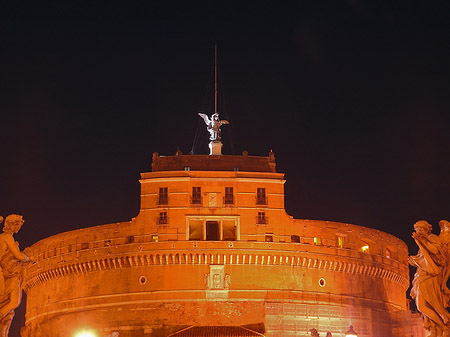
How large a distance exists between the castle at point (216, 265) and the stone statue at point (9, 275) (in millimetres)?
37901

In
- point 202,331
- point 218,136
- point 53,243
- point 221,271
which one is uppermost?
point 218,136

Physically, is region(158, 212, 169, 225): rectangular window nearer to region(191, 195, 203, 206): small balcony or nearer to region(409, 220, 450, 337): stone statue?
region(191, 195, 203, 206): small balcony

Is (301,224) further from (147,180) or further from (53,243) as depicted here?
(53,243)

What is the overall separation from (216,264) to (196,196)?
496 cm

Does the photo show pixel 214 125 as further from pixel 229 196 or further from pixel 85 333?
pixel 85 333

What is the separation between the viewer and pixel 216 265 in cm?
6062

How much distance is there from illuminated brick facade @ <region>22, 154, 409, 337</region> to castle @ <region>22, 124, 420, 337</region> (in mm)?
70

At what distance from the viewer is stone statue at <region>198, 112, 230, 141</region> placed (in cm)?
6688

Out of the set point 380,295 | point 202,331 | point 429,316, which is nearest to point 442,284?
point 429,316

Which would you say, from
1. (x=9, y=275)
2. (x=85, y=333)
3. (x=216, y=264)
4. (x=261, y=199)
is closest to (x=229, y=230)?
(x=216, y=264)

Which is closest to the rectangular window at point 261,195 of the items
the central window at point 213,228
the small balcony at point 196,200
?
the central window at point 213,228

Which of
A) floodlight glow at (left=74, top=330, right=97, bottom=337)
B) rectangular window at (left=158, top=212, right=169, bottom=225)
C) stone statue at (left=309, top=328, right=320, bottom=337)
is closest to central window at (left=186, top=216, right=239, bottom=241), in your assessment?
rectangular window at (left=158, top=212, right=169, bottom=225)

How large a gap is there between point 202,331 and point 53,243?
49.2 ft

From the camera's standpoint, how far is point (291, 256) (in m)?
61.4
